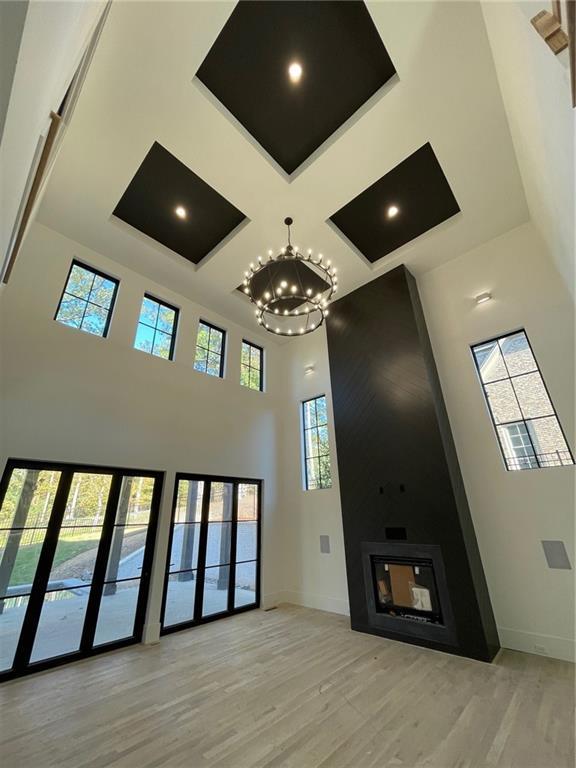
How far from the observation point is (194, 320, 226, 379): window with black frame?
248 inches

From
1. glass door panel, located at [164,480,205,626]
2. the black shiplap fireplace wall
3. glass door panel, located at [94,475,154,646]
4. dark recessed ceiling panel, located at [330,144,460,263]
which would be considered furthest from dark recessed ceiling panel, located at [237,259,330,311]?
glass door panel, located at [94,475,154,646]

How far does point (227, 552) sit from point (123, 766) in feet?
10.9

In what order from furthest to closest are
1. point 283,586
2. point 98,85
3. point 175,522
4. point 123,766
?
point 283,586, point 175,522, point 98,85, point 123,766

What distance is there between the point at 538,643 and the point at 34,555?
5947mm

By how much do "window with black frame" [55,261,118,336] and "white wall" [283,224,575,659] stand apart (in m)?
4.78

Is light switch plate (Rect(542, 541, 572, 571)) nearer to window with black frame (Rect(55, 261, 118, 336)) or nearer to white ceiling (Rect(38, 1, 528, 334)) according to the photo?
white ceiling (Rect(38, 1, 528, 334))

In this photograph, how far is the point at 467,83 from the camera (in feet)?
10.8

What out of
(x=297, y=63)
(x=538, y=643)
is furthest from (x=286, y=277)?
(x=538, y=643)

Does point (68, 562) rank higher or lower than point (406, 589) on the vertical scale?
higher

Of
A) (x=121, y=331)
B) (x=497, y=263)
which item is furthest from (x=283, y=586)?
(x=497, y=263)

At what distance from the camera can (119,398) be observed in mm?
4746

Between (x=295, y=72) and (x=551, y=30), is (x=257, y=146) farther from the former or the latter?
(x=551, y=30)

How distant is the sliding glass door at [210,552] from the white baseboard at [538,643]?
380 cm

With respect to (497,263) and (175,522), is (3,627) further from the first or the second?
(497,263)
